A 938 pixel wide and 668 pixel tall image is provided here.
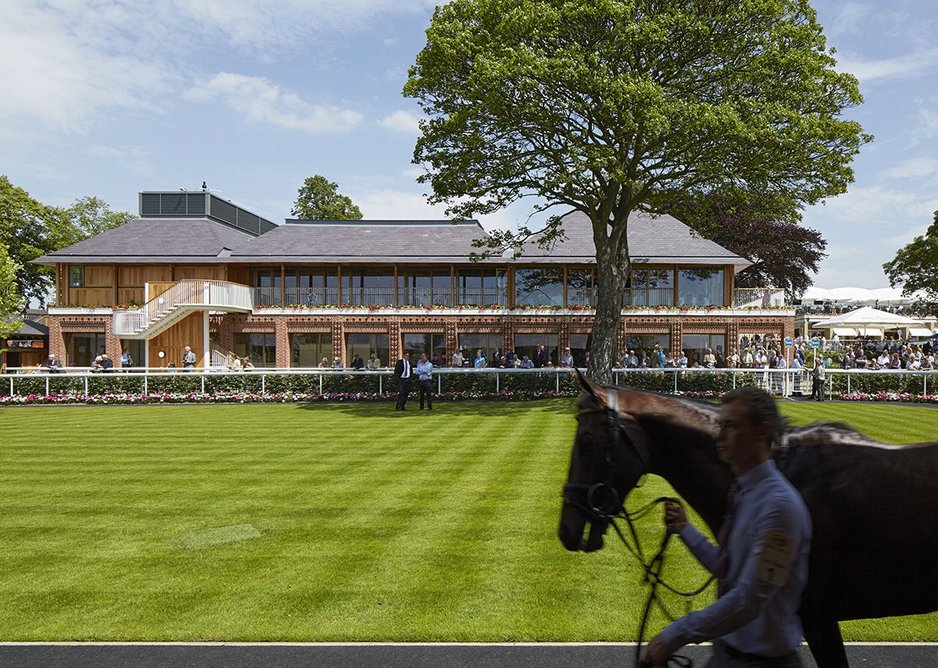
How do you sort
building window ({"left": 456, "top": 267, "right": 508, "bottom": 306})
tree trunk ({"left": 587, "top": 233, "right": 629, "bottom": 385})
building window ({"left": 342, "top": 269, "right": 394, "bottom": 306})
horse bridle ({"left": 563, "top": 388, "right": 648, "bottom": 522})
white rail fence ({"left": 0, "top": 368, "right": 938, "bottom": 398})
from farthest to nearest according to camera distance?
building window ({"left": 342, "top": 269, "right": 394, "bottom": 306}) < building window ({"left": 456, "top": 267, "right": 508, "bottom": 306}) < white rail fence ({"left": 0, "top": 368, "right": 938, "bottom": 398}) < tree trunk ({"left": 587, "top": 233, "right": 629, "bottom": 385}) < horse bridle ({"left": 563, "top": 388, "right": 648, "bottom": 522})

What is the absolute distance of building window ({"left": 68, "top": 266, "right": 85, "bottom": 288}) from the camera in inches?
1435

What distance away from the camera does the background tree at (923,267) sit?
1813 inches

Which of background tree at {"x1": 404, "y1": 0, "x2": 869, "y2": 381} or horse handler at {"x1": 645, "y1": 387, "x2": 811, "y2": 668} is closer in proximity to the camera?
horse handler at {"x1": 645, "y1": 387, "x2": 811, "y2": 668}

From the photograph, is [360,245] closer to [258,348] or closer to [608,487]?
[258,348]

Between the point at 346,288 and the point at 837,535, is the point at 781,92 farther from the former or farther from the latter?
the point at 346,288

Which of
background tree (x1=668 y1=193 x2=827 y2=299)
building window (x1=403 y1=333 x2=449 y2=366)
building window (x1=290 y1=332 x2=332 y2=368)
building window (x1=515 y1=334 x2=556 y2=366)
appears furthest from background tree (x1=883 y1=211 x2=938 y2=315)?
building window (x1=290 y1=332 x2=332 y2=368)

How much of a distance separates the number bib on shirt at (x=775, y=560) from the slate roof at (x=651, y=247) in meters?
31.7

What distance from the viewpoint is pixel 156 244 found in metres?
37.6

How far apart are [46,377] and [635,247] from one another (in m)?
27.4

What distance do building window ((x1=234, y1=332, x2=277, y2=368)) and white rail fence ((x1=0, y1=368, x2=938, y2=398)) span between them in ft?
33.0

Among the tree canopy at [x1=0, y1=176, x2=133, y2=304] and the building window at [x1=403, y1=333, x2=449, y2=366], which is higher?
the tree canopy at [x1=0, y1=176, x2=133, y2=304]

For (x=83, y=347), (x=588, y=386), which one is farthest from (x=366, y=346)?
(x=588, y=386)

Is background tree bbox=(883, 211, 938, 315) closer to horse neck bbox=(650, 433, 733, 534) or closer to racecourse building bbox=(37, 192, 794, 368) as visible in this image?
racecourse building bbox=(37, 192, 794, 368)

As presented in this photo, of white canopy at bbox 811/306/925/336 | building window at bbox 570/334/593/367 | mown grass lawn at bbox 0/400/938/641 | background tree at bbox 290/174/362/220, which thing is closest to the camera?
mown grass lawn at bbox 0/400/938/641
